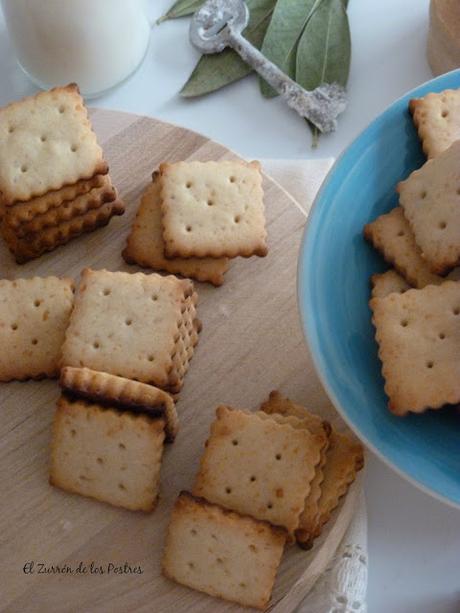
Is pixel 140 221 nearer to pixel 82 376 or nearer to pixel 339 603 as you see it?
pixel 82 376

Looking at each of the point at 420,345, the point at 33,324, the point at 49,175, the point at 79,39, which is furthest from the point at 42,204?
the point at 420,345

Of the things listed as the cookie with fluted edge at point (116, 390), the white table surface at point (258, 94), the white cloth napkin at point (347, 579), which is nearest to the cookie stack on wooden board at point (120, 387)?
the cookie with fluted edge at point (116, 390)

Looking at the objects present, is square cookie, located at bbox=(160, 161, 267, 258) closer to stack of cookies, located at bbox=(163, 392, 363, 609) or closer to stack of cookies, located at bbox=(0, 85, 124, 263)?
stack of cookies, located at bbox=(0, 85, 124, 263)

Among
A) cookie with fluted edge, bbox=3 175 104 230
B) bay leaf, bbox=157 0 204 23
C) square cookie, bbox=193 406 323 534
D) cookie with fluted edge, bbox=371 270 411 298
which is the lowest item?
square cookie, bbox=193 406 323 534

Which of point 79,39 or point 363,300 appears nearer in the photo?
point 363,300

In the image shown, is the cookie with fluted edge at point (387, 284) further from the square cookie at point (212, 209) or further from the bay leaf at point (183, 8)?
the bay leaf at point (183, 8)

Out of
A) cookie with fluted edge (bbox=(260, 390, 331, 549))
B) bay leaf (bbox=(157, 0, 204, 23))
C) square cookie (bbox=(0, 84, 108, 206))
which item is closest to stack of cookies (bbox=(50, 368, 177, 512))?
cookie with fluted edge (bbox=(260, 390, 331, 549))

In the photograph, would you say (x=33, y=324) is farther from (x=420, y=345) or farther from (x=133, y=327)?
(x=420, y=345)
